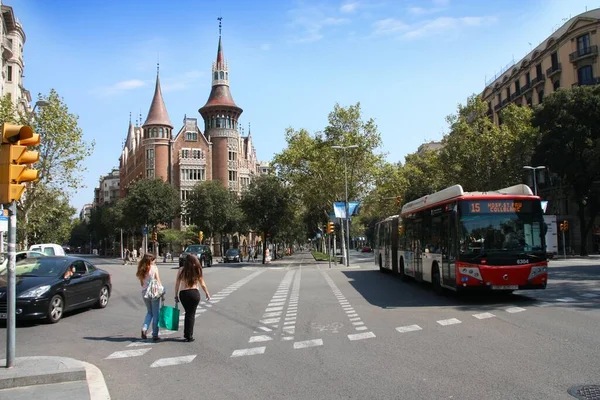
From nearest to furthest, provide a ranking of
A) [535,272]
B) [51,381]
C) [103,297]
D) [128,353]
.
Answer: [51,381] < [128,353] < [535,272] < [103,297]

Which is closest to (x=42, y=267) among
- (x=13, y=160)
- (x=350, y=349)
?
(x=13, y=160)

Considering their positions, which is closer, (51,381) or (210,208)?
(51,381)

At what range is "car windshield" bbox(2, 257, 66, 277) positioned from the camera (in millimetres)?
12070

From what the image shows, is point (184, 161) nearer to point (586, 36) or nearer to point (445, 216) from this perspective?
point (586, 36)

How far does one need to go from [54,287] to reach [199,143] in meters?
85.2

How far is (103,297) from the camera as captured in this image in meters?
14.2

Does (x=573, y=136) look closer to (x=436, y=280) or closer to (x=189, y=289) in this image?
(x=436, y=280)

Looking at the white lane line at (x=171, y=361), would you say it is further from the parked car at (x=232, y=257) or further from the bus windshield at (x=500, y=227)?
the parked car at (x=232, y=257)

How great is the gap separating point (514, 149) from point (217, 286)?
37636 millimetres

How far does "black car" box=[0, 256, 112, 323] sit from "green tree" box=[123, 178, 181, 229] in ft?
150

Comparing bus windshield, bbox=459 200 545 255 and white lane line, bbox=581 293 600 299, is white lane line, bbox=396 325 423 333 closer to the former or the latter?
bus windshield, bbox=459 200 545 255

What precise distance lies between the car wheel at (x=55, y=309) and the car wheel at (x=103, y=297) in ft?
6.91

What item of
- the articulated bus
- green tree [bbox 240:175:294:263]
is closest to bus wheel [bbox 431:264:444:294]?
the articulated bus

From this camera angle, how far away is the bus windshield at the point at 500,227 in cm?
1332
